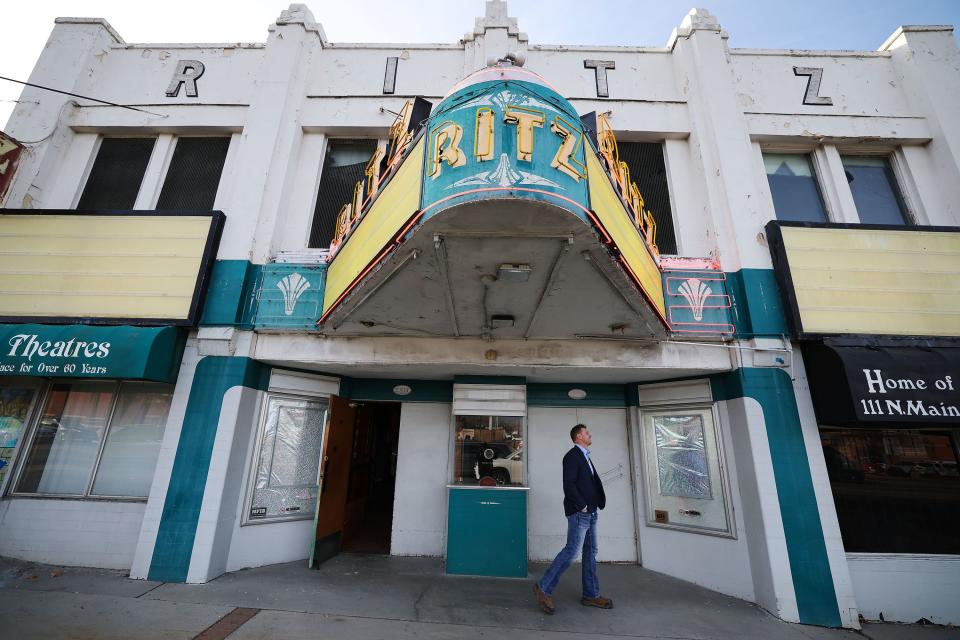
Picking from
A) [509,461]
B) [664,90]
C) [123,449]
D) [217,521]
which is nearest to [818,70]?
[664,90]

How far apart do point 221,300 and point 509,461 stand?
5.23m

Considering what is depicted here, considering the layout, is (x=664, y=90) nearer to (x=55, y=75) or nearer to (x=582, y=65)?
(x=582, y=65)

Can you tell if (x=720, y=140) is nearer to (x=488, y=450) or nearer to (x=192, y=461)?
(x=488, y=450)

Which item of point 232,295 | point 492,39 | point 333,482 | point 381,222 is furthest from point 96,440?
point 492,39

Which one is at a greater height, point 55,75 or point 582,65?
point 582,65

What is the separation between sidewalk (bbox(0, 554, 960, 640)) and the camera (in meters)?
4.09

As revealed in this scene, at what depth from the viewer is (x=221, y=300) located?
6.08 m

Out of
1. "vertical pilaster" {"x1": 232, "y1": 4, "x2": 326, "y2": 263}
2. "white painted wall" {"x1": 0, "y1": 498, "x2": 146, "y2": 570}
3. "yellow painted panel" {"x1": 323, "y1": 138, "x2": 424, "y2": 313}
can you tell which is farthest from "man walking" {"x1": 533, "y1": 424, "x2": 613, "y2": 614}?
"white painted wall" {"x1": 0, "y1": 498, "x2": 146, "y2": 570}

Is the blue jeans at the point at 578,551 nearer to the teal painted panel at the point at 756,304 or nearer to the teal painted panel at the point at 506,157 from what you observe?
the teal painted panel at the point at 756,304

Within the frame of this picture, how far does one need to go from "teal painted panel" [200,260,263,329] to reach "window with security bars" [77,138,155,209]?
297cm

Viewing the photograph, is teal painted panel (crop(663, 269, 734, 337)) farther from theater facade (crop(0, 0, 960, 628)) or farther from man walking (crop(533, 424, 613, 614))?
man walking (crop(533, 424, 613, 614))

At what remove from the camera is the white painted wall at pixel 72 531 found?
5633 mm

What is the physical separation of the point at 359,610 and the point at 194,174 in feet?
26.1

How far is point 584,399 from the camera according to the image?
716 cm
